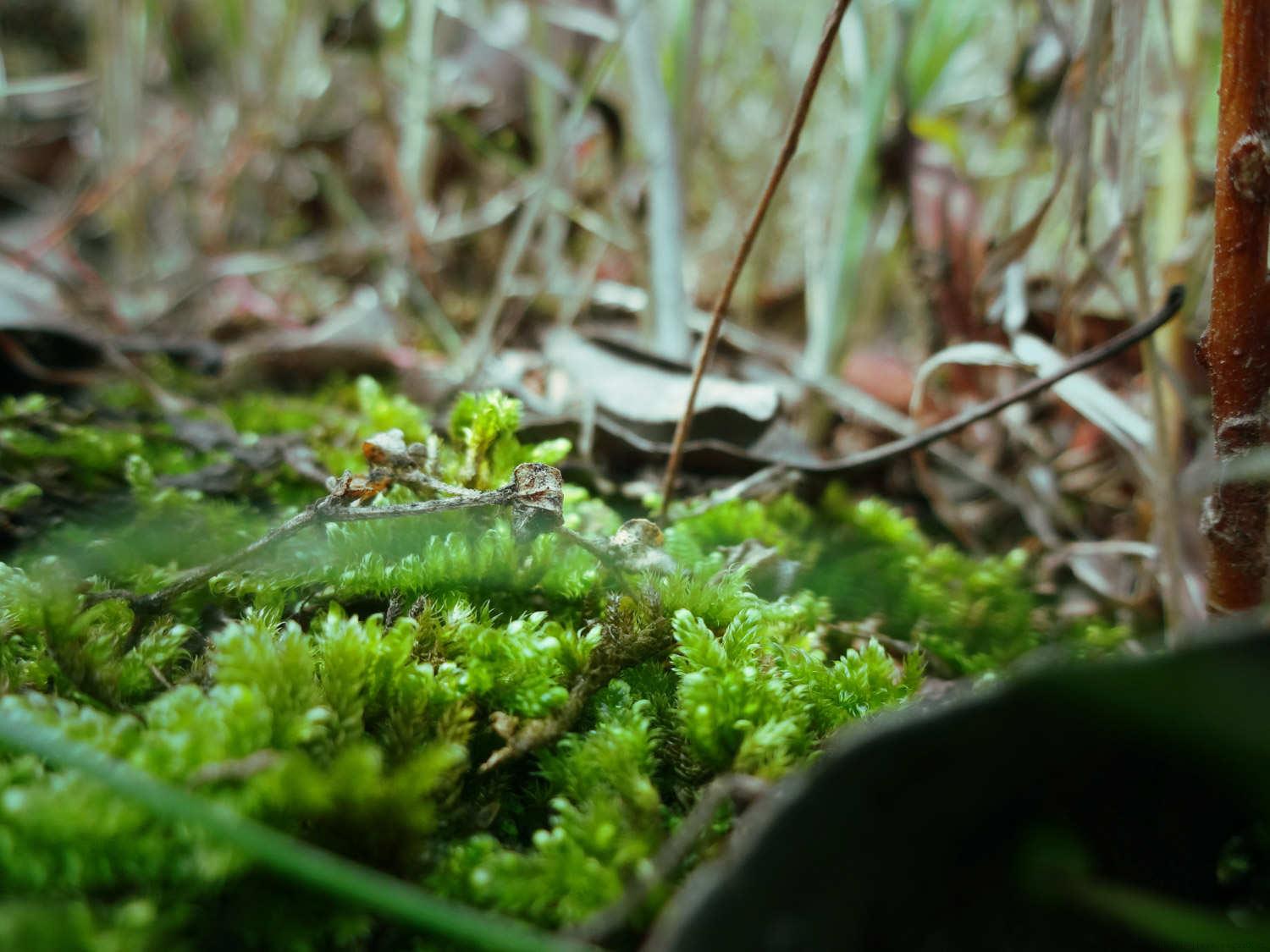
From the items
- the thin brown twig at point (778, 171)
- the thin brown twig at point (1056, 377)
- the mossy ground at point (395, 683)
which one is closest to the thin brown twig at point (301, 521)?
the mossy ground at point (395, 683)

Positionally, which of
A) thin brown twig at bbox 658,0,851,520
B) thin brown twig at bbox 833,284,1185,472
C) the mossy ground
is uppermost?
thin brown twig at bbox 658,0,851,520

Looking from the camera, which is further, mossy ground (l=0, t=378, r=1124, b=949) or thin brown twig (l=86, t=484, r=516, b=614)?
thin brown twig (l=86, t=484, r=516, b=614)

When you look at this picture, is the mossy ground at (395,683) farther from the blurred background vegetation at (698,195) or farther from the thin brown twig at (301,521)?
→ the blurred background vegetation at (698,195)

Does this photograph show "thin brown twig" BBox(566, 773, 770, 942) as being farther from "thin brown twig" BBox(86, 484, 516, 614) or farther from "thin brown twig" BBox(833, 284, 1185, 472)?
"thin brown twig" BBox(833, 284, 1185, 472)

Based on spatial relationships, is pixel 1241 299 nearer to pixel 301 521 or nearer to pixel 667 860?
pixel 667 860

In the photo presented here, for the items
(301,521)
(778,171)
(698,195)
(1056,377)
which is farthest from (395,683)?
(698,195)

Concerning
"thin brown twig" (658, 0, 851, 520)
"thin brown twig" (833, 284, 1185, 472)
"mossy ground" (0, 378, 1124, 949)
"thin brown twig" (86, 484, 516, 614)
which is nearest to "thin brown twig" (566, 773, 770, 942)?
"mossy ground" (0, 378, 1124, 949)

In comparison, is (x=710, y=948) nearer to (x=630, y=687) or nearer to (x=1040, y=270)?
(x=630, y=687)
